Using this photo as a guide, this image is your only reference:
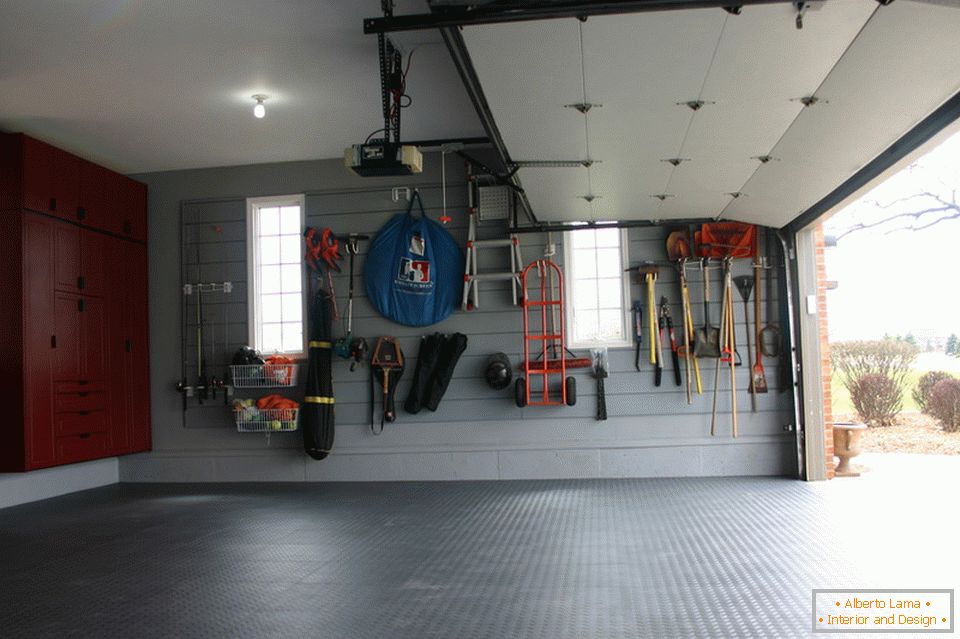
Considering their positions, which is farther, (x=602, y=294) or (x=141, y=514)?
(x=602, y=294)

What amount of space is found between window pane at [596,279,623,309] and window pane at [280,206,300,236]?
3.12 m

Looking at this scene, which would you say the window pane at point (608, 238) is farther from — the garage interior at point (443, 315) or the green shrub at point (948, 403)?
the green shrub at point (948, 403)

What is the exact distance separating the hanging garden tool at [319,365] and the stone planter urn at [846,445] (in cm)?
460

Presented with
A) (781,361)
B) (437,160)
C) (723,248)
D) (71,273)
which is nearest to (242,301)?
(71,273)

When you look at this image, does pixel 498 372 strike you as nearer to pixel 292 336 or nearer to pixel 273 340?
pixel 292 336

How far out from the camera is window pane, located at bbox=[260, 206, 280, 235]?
8.16 meters

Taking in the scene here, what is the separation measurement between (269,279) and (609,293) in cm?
341

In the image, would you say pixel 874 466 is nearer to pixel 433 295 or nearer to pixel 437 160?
pixel 433 295

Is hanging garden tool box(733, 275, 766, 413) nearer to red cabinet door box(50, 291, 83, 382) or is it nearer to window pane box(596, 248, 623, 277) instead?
window pane box(596, 248, 623, 277)

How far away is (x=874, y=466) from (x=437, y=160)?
5.28 m

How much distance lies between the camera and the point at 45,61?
18.0ft

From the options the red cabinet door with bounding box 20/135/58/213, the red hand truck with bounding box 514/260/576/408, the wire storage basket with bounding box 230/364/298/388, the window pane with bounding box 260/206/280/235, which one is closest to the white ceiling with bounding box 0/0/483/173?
the red cabinet door with bounding box 20/135/58/213

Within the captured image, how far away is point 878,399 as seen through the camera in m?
10.4

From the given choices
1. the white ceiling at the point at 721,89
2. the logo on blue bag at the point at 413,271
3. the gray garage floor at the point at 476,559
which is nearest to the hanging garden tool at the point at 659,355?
the gray garage floor at the point at 476,559
